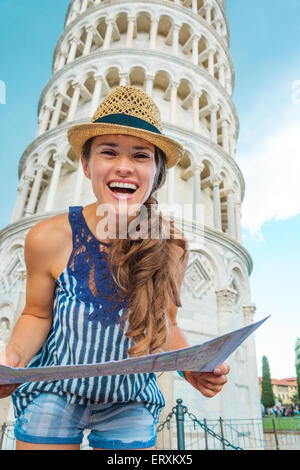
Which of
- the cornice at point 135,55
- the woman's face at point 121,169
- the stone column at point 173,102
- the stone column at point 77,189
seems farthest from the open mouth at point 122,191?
the cornice at point 135,55

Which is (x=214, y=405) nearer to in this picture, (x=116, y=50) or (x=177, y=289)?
(x=177, y=289)

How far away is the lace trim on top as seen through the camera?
1.35 meters

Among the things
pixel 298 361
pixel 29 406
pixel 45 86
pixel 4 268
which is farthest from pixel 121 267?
pixel 298 361

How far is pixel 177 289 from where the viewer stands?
4.91 feet

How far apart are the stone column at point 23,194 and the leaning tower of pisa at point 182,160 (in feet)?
0.15

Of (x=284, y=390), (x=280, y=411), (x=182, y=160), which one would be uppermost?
(x=182, y=160)

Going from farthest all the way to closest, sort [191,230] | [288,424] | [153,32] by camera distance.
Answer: [288,424] < [153,32] < [191,230]

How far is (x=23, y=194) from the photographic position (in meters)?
12.2

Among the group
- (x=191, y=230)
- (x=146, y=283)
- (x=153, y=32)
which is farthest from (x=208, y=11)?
(x=146, y=283)

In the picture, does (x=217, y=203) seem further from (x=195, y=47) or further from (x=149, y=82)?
(x=195, y=47)

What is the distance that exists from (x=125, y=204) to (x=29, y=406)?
963mm

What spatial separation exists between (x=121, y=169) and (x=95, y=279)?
0.52m

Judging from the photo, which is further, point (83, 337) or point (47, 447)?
point (83, 337)

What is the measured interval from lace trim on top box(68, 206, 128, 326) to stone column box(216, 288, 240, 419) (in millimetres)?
8123
